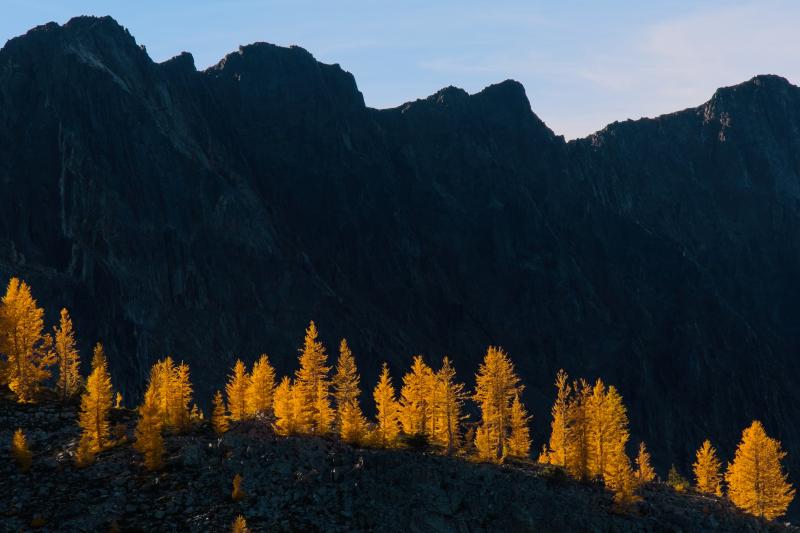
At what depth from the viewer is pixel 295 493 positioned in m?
63.0

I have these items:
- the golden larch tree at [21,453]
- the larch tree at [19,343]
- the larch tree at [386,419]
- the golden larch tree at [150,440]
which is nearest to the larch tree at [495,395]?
the larch tree at [386,419]

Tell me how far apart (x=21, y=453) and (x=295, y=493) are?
20.5 m

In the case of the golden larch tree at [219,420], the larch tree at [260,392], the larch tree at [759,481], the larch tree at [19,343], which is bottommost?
the larch tree at [759,481]

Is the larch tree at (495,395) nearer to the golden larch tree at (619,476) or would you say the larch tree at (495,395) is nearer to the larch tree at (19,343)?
the golden larch tree at (619,476)

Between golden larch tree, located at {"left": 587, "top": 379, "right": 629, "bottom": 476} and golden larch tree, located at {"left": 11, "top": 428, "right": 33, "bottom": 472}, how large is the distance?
1787 inches

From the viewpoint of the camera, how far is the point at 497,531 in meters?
63.8

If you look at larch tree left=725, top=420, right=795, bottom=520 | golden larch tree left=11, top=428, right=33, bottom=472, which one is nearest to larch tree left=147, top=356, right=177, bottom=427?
golden larch tree left=11, top=428, right=33, bottom=472

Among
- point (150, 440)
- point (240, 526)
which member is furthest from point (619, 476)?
point (150, 440)

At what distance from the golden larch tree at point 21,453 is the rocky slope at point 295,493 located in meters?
0.75

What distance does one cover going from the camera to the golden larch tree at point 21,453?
2525 inches

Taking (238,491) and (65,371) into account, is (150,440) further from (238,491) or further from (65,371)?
(65,371)

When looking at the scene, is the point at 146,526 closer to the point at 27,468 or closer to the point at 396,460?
the point at 27,468

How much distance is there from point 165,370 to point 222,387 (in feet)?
297

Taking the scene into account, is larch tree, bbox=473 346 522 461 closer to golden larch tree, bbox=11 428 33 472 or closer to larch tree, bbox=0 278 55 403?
golden larch tree, bbox=11 428 33 472
